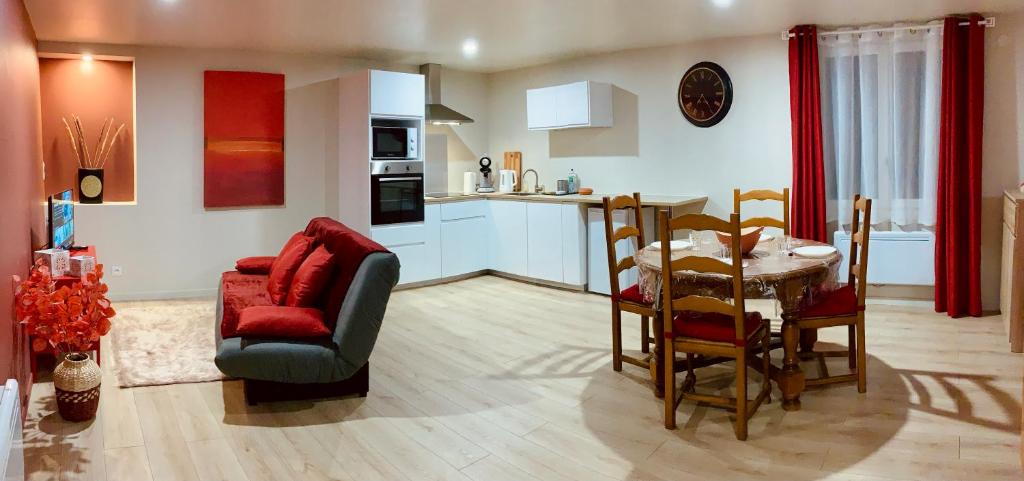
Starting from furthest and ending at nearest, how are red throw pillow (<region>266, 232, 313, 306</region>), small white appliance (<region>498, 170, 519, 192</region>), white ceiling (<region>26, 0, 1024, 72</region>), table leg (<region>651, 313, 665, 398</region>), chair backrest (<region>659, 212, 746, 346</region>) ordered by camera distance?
1. small white appliance (<region>498, 170, 519, 192</region>)
2. white ceiling (<region>26, 0, 1024, 72</region>)
3. red throw pillow (<region>266, 232, 313, 306</region>)
4. table leg (<region>651, 313, 665, 398</region>)
5. chair backrest (<region>659, 212, 746, 346</region>)

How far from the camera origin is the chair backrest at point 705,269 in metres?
3.05

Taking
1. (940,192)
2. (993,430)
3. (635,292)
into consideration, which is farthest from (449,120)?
(993,430)

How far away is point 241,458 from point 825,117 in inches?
194

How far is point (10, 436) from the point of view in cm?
157

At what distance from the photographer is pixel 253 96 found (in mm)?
6527

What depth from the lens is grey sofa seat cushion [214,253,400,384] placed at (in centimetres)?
338

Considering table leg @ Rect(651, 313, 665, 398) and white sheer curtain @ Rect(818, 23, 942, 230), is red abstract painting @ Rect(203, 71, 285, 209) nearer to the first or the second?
table leg @ Rect(651, 313, 665, 398)

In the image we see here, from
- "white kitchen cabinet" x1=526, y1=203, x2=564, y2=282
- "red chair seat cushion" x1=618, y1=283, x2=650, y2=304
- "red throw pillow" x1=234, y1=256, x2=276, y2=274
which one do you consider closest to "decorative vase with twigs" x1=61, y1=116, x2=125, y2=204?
"red throw pillow" x1=234, y1=256, x2=276, y2=274

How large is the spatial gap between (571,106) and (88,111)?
4318mm

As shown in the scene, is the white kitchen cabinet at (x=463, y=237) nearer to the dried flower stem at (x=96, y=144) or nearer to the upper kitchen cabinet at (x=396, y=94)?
the upper kitchen cabinet at (x=396, y=94)

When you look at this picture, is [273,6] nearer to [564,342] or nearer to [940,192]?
[564,342]

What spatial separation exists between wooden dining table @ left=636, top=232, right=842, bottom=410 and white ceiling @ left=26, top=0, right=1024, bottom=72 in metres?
1.95

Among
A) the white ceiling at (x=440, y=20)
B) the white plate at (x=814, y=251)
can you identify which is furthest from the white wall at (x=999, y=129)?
the white plate at (x=814, y=251)

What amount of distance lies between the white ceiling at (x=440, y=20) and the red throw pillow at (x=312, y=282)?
5.91 ft
